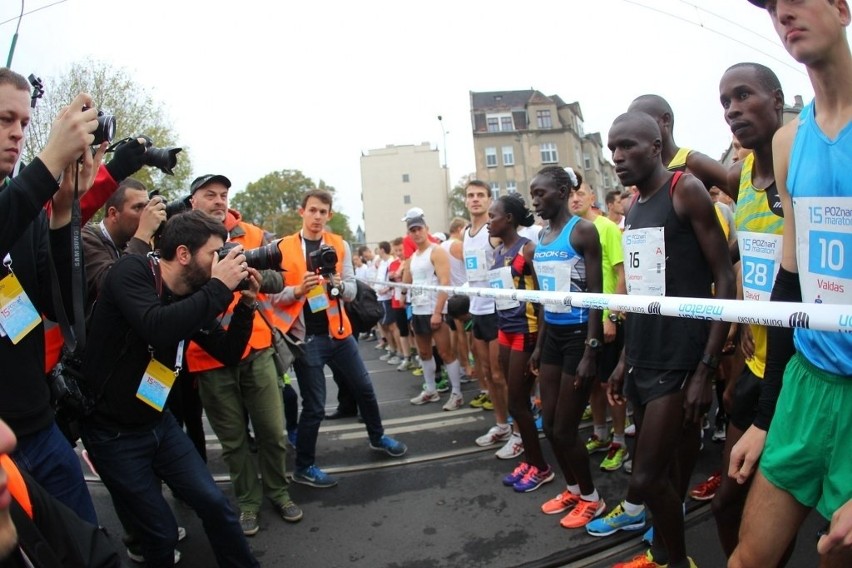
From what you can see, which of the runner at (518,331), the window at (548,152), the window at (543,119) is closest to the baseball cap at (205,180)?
the runner at (518,331)

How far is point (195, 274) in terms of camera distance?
2838 mm

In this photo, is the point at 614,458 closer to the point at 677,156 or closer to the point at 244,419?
the point at 677,156

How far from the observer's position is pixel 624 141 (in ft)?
8.66

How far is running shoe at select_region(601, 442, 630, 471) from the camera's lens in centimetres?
404

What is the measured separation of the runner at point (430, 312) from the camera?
6227 mm

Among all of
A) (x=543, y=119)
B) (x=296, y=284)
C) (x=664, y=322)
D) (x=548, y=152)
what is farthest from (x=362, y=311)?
(x=543, y=119)

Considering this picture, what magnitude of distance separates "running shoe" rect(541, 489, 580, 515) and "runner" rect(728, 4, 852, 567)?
1.82 m

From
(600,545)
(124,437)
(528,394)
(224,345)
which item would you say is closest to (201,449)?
(224,345)

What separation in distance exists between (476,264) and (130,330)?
11.3 feet

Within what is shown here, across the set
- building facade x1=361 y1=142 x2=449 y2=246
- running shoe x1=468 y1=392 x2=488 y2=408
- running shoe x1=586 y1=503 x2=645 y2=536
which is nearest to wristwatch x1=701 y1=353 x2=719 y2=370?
running shoe x1=586 y1=503 x2=645 y2=536

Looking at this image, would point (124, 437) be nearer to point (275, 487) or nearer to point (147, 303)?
point (147, 303)

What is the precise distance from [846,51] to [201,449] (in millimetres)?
4567

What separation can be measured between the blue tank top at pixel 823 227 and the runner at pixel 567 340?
1.64 metres

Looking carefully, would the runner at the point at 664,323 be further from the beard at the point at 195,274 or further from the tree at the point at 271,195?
the tree at the point at 271,195
